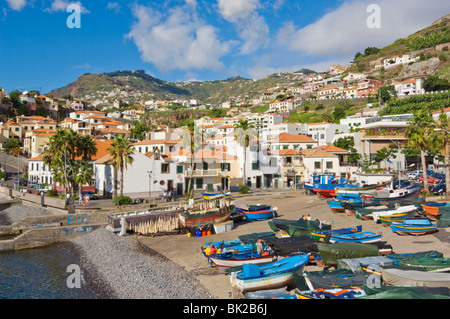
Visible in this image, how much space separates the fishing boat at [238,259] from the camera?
2069 cm

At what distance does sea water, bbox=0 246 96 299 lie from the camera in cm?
2170

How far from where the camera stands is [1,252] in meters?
31.6

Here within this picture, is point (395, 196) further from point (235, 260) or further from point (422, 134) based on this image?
point (235, 260)

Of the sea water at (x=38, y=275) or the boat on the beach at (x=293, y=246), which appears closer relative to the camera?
the boat on the beach at (x=293, y=246)

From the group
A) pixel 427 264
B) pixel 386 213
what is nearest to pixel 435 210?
pixel 386 213

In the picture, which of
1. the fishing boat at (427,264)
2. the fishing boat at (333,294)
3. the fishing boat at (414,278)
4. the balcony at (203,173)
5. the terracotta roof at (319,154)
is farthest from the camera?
the terracotta roof at (319,154)

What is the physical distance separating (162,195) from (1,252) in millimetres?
22474

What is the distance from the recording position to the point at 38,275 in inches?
997

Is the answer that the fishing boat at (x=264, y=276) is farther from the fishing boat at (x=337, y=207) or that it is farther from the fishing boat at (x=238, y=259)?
the fishing boat at (x=337, y=207)

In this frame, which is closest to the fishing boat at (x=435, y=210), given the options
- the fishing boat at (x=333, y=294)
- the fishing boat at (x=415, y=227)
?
the fishing boat at (x=415, y=227)

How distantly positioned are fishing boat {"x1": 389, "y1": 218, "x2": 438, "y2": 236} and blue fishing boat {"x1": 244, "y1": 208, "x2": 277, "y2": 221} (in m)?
13.4

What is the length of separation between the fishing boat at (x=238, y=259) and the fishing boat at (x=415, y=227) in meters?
12.5

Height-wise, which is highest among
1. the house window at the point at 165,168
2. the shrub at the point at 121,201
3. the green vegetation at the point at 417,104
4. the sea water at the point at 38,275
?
the green vegetation at the point at 417,104
